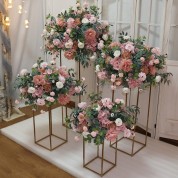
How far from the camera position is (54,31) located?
9.41 feet

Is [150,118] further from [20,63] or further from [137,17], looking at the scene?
[20,63]

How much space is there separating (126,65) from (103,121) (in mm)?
512

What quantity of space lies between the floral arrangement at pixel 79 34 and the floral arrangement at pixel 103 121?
2.28 ft

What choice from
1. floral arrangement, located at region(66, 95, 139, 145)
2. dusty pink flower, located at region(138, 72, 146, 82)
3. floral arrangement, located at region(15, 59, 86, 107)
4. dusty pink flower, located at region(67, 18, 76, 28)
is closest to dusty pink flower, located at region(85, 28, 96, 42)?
dusty pink flower, located at region(67, 18, 76, 28)

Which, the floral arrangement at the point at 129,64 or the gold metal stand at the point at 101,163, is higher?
the floral arrangement at the point at 129,64

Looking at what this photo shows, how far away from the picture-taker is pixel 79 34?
2770 millimetres

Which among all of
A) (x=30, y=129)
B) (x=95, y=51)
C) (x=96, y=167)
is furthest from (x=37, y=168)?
(x=95, y=51)

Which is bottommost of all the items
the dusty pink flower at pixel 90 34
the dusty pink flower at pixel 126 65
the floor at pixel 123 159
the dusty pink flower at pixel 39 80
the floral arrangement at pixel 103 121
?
the floor at pixel 123 159

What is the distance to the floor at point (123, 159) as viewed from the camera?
253 cm

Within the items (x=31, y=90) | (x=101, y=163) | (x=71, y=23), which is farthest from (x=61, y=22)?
(x=101, y=163)

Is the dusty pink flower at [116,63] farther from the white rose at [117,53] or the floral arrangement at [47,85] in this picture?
the floral arrangement at [47,85]

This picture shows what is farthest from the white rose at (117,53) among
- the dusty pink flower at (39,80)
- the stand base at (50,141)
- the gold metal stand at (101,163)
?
the stand base at (50,141)

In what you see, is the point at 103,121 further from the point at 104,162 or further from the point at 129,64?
the point at 104,162

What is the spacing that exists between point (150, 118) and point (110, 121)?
114cm
